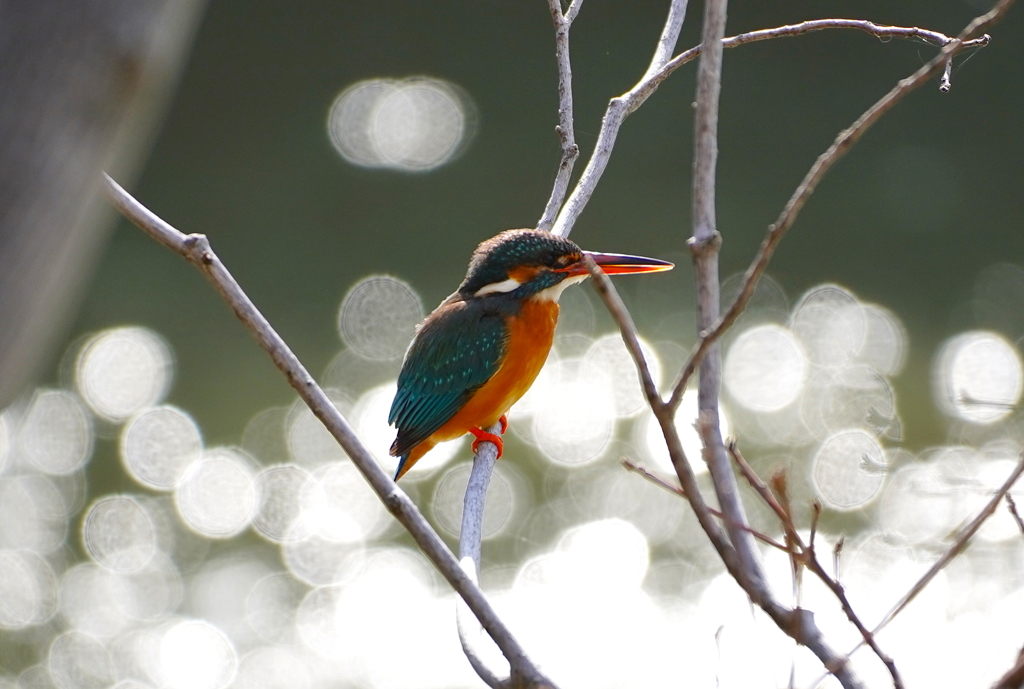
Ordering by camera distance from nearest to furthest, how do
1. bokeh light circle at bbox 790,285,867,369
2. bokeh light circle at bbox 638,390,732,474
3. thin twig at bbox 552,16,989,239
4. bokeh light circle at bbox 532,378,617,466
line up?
thin twig at bbox 552,16,989,239 < bokeh light circle at bbox 638,390,732,474 < bokeh light circle at bbox 532,378,617,466 < bokeh light circle at bbox 790,285,867,369

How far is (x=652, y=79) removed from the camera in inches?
74.0

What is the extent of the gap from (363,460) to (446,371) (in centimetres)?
159

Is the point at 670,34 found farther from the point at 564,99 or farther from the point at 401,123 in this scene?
the point at 401,123

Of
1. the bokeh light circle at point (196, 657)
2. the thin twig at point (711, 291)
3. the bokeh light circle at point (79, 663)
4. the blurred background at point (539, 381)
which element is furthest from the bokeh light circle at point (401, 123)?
the thin twig at point (711, 291)

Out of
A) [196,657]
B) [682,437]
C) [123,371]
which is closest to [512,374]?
[682,437]

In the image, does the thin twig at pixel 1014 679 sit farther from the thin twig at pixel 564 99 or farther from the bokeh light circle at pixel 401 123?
the bokeh light circle at pixel 401 123

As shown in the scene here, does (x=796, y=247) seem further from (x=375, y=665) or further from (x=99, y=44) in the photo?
(x=99, y=44)

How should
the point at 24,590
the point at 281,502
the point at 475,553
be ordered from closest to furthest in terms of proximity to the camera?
1. the point at 475,553
2. the point at 24,590
3. the point at 281,502

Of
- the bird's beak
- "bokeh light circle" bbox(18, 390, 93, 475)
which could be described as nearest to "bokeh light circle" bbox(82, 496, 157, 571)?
"bokeh light circle" bbox(18, 390, 93, 475)

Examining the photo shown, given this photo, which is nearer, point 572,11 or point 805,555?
point 805,555

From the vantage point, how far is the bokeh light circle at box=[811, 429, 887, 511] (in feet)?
16.2

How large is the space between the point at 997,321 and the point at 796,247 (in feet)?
3.57

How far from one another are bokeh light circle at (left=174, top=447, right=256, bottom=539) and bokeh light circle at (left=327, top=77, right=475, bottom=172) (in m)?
2.09

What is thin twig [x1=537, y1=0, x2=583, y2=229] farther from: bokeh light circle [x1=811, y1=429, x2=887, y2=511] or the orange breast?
bokeh light circle [x1=811, y1=429, x2=887, y2=511]
